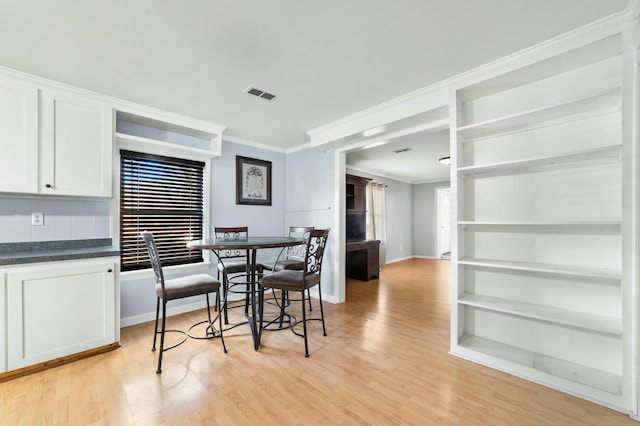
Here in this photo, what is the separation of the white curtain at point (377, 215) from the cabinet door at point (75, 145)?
5016 millimetres

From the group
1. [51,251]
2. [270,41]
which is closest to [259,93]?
[270,41]

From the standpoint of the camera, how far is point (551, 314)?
192 centimetres

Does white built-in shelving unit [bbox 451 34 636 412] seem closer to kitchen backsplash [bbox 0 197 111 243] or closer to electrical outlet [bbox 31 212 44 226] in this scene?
kitchen backsplash [bbox 0 197 111 243]

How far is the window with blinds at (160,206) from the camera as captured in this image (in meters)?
3.01

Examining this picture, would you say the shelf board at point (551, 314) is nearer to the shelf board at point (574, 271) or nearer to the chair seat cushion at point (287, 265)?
the shelf board at point (574, 271)

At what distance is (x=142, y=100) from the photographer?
2.72 metres

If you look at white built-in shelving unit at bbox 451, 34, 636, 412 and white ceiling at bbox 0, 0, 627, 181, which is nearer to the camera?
white ceiling at bbox 0, 0, 627, 181

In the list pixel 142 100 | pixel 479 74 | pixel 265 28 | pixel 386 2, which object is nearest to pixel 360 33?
pixel 386 2

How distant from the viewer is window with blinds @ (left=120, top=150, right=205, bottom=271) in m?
3.01

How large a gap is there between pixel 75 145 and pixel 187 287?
170 centimetres

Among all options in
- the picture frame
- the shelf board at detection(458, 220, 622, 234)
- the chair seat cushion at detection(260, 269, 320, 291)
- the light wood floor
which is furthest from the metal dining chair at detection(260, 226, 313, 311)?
the shelf board at detection(458, 220, 622, 234)

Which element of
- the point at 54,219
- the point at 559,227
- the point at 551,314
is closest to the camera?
the point at 551,314

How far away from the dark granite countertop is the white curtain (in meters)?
4.99

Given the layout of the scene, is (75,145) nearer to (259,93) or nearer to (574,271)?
(259,93)
